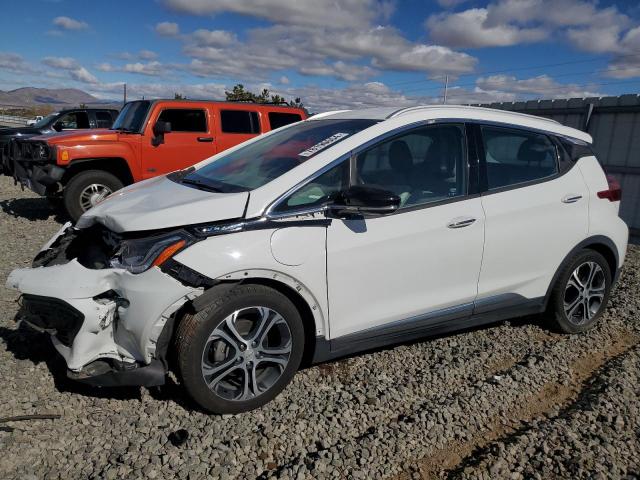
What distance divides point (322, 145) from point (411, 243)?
82 centimetres

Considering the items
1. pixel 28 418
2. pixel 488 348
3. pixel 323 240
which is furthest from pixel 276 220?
pixel 488 348

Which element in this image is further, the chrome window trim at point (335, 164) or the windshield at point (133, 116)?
the windshield at point (133, 116)

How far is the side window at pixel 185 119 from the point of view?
8.01m

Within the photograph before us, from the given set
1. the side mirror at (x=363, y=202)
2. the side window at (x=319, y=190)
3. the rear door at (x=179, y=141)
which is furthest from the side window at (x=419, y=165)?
the rear door at (x=179, y=141)

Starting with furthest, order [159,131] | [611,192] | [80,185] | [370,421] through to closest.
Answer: [159,131], [80,185], [611,192], [370,421]

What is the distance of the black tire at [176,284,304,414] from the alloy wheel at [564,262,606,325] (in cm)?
235

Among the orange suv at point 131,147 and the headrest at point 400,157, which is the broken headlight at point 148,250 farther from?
the orange suv at point 131,147

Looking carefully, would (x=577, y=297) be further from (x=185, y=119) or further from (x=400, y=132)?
(x=185, y=119)

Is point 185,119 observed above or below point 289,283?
above

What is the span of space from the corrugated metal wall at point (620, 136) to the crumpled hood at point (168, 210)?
8393 millimetres

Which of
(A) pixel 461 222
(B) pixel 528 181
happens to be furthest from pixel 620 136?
(A) pixel 461 222

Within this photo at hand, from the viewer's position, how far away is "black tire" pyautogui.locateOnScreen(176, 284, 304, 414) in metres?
2.61

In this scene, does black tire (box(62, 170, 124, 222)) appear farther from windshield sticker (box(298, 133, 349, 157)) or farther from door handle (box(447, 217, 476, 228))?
door handle (box(447, 217, 476, 228))

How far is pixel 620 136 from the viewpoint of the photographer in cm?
922
